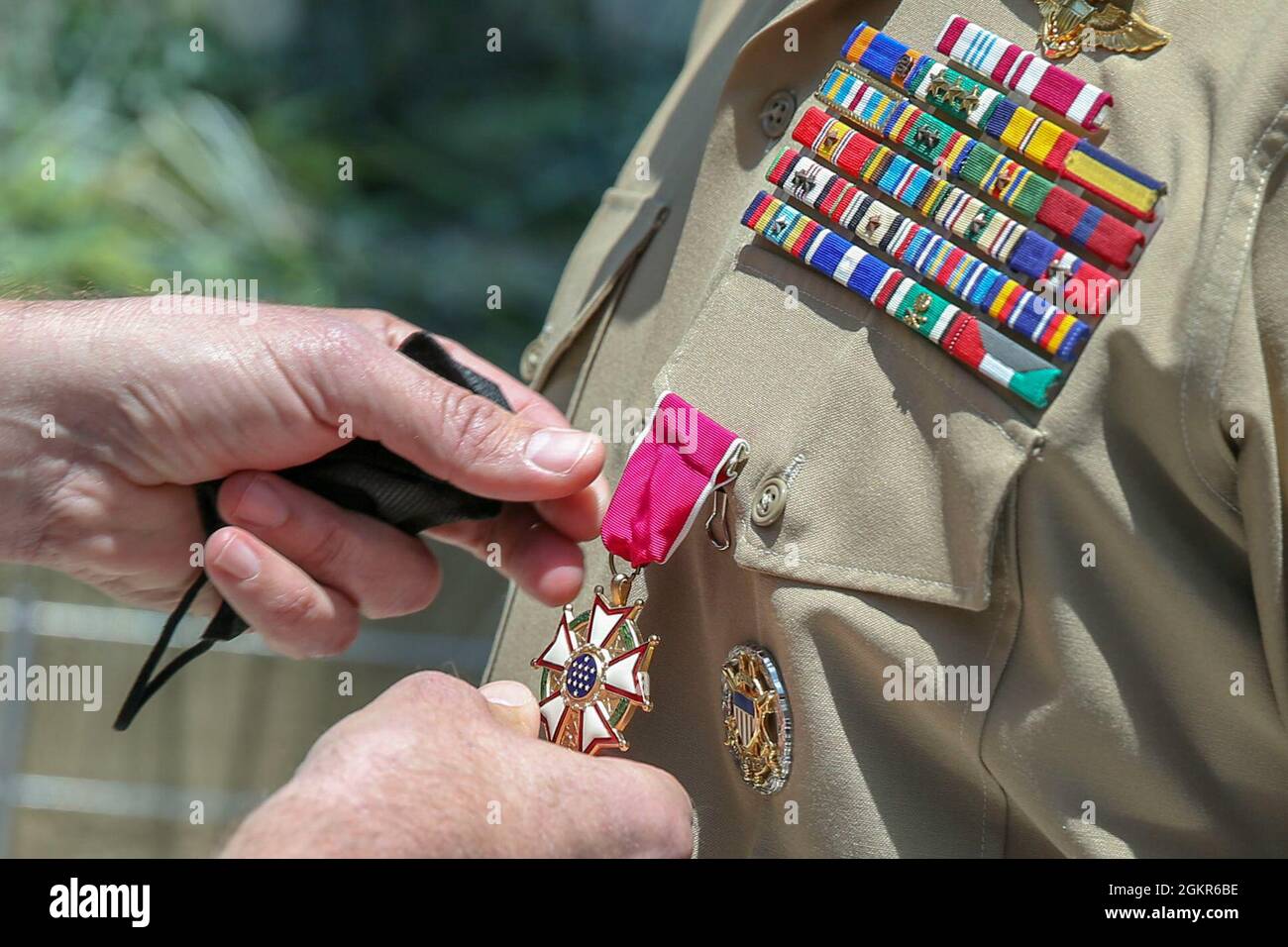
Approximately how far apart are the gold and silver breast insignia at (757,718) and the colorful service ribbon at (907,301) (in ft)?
0.91

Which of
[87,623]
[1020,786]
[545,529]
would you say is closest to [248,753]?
[87,623]

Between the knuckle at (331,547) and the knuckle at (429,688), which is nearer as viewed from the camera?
Result: the knuckle at (429,688)

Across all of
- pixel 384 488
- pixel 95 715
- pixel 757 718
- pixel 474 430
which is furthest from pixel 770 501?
pixel 95 715

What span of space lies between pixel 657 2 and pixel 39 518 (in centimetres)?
239

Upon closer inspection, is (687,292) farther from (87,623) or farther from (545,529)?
(87,623)

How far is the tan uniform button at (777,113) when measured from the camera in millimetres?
1087

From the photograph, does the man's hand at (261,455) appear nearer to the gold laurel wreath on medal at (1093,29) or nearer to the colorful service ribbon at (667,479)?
the colorful service ribbon at (667,479)

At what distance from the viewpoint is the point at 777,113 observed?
1097 mm

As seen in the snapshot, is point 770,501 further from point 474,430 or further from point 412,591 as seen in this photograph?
point 412,591

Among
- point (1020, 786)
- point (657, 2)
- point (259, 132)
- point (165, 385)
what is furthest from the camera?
point (259, 132)

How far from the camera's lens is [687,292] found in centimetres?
113

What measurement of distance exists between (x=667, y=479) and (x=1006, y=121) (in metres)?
0.38

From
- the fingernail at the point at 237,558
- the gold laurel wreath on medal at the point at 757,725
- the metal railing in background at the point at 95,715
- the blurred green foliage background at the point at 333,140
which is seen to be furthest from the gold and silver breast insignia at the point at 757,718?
the blurred green foliage background at the point at 333,140

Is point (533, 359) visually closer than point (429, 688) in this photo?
No
